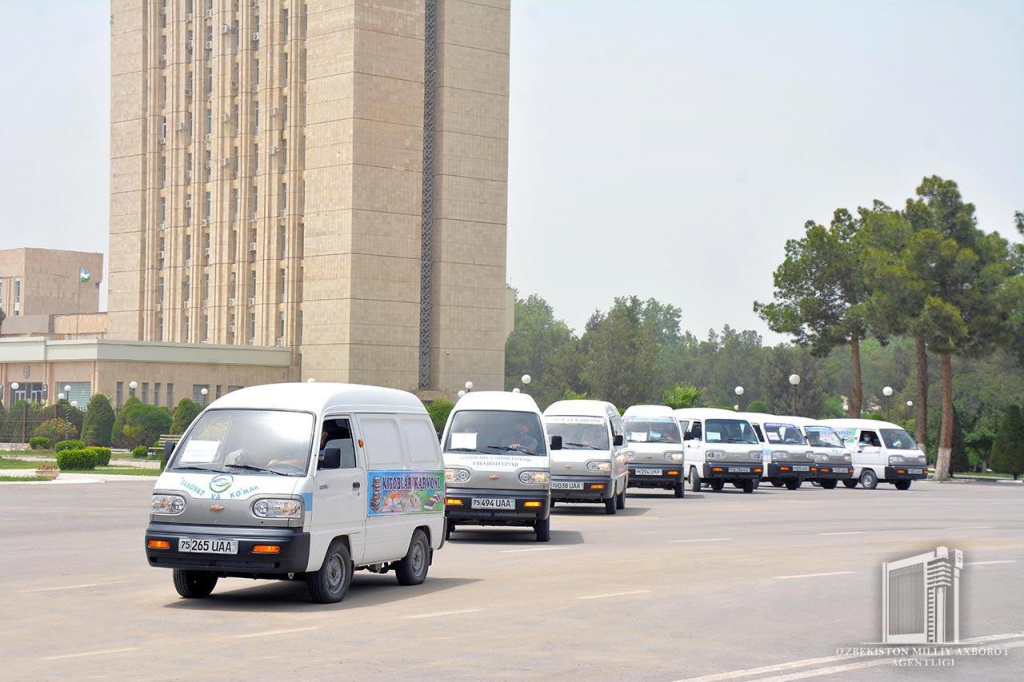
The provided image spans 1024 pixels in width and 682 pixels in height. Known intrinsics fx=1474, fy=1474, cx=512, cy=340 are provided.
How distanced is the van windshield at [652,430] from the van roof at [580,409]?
6902 mm

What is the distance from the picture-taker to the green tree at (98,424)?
70438 mm

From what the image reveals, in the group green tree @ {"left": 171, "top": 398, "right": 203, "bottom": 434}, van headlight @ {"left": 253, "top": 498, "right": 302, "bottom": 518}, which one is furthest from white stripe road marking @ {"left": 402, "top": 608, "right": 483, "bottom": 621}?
green tree @ {"left": 171, "top": 398, "right": 203, "bottom": 434}

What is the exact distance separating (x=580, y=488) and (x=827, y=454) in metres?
20.1

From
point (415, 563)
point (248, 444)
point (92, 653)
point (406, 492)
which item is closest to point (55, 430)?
point (415, 563)

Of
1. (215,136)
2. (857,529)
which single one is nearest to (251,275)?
(215,136)

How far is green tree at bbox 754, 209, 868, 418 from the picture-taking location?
73.1 metres

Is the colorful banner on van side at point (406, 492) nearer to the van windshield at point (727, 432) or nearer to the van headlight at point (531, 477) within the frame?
the van headlight at point (531, 477)

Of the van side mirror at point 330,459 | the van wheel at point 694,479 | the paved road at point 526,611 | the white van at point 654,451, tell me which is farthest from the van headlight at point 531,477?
the van wheel at point 694,479

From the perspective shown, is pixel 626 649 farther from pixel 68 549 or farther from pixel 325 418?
pixel 68 549

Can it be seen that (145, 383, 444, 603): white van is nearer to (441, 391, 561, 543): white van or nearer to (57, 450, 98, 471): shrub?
(441, 391, 561, 543): white van

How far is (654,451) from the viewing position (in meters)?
36.2

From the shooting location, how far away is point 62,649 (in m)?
11.1

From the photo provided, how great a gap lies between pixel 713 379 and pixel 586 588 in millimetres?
140805

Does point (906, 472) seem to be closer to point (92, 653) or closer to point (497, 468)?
point (497, 468)
